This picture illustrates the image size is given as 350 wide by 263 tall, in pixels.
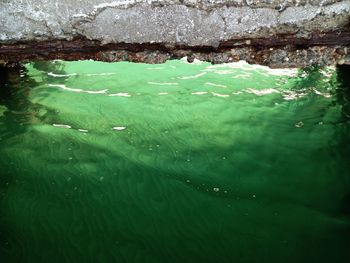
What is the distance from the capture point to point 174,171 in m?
2.29

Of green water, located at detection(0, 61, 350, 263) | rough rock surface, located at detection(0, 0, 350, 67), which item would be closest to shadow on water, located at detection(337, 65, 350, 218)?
green water, located at detection(0, 61, 350, 263)

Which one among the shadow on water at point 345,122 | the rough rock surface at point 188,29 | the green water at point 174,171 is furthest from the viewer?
the shadow on water at point 345,122

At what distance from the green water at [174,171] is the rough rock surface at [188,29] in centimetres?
83

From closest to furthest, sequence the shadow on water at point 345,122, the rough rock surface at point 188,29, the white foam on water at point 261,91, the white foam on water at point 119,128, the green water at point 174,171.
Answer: the rough rock surface at point 188,29 → the green water at point 174,171 → the shadow on water at point 345,122 → the white foam on water at point 119,128 → the white foam on water at point 261,91

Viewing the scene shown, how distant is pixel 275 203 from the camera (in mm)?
2041

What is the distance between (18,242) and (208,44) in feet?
4.86

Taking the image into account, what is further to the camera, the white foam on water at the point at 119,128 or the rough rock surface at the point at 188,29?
the white foam on water at the point at 119,128

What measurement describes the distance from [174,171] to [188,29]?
994mm

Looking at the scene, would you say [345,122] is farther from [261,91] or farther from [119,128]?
[119,128]

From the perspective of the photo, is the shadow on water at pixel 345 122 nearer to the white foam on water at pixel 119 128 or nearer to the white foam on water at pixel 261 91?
the white foam on water at pixel 261 91

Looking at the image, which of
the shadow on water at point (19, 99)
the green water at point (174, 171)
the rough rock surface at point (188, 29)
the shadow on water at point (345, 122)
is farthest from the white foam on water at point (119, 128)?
the shadow on water at point (345, 122)

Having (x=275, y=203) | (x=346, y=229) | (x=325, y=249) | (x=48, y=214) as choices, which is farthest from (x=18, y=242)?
(x=346, y=229)

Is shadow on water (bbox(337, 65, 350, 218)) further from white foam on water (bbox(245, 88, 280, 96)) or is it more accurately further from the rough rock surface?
the rough rock surface

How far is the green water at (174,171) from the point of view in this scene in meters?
1.80
